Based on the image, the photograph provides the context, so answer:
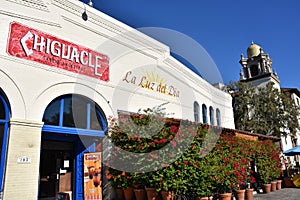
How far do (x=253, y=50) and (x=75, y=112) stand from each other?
39.4 m

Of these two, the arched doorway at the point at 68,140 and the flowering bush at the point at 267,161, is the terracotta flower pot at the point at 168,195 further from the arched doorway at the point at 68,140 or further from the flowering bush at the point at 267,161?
the flowering bush at the point at 267,161

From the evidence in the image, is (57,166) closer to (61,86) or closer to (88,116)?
(88,116)

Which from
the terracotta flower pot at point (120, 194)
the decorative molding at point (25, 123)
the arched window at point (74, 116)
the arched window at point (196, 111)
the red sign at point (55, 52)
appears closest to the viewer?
the decorative molding at point (25, 123)

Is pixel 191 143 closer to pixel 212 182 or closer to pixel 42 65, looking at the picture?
pixel 212 182

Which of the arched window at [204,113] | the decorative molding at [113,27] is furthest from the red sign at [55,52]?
the arched window at [204,113]

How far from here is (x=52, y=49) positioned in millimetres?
8344

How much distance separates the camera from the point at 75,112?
870 cm

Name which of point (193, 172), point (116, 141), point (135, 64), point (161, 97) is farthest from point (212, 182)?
point (135, 64)

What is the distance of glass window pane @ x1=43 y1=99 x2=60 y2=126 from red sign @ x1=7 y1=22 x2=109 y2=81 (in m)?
1.31

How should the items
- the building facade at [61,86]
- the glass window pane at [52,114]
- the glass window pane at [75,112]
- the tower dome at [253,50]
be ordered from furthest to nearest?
1. the tower dome at [253,50]
2. the glass window pane at [75,112]
3. the glass window pane at [52,114]
4. the building facade at [61,86]

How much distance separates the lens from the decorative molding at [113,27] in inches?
361

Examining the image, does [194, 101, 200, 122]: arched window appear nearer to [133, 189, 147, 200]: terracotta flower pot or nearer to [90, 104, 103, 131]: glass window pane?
[90, 104, 103, 131]: glass window pane

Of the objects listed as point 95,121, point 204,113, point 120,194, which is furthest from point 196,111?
point 120,194

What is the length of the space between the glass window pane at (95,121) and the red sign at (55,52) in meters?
1.38
